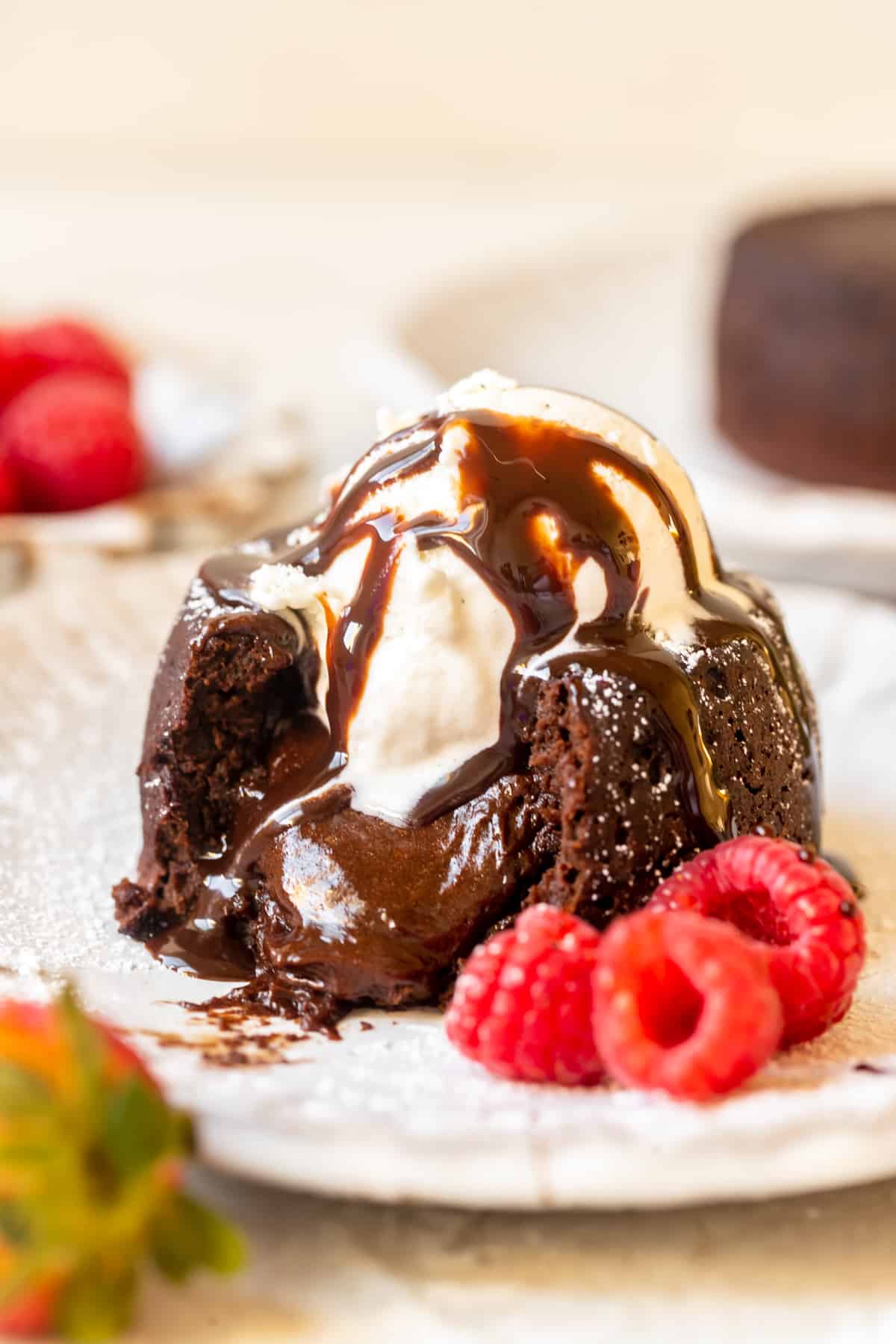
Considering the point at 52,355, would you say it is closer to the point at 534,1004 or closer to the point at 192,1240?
the point at 534,1004

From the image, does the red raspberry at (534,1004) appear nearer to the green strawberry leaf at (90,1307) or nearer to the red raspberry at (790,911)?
the red raspberry at (790,911)

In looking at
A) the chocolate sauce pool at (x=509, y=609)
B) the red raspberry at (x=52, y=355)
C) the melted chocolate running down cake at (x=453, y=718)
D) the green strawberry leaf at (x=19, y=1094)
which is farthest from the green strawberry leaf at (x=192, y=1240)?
the red raspberry at (x=52, y=355)

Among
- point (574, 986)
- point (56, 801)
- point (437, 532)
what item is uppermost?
point (437, 532)

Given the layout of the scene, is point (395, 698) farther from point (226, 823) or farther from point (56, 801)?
point (56, 801)

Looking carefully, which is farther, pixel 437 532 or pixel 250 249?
pixel 250 249

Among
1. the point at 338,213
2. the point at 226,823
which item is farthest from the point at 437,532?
the point at 338,213

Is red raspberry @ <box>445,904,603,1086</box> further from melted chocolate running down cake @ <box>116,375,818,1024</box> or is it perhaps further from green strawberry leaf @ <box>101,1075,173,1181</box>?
green strawberry leaf @ <box>101,1075,173,1181</box>
